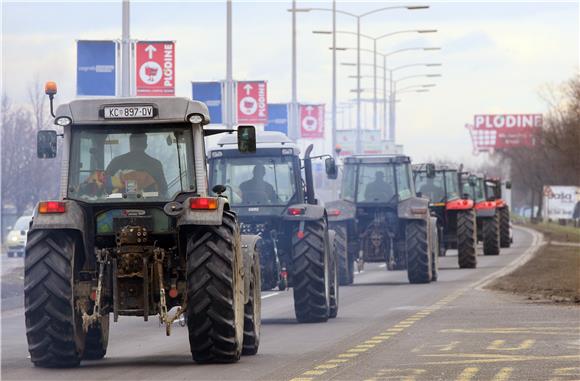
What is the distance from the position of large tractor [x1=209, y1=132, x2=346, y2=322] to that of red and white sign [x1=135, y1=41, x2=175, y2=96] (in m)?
13.8

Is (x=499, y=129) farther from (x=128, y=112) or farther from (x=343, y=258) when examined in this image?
(x=128, y=112)

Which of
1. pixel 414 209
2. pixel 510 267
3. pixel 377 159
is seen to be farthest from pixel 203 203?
pixel 510 267

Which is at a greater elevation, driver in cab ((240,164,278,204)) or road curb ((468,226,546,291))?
driver in cab ((240,164,278,204))

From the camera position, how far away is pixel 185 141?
1692 centimetres

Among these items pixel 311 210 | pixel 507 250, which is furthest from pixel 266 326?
pixel 507 250

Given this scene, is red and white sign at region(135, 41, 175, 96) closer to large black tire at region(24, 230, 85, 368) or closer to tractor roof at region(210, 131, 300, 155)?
tractor roof at region(210, 131, 300, 155)

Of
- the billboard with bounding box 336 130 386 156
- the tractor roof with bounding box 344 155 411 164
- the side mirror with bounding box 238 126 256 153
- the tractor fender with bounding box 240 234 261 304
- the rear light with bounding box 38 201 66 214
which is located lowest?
the tractor fender with bounding box 240 234 261 304

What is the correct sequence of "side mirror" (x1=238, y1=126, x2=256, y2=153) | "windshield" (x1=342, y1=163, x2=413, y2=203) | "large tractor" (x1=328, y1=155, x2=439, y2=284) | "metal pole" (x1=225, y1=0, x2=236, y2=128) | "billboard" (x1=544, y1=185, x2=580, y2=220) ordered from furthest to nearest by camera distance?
"billboard" (x1=544, y1=185, x2=580, y2=220) < "metal pole" (x1=225, y1=0, x2=236, y2=128) < "windshield" (x1=342, y1=163, x2=413, y2=203) < "large tractor" (x1=328, y1=155, x2=439, y2=284) < "side mirror" (x1=238, y1=126, x2=256, y2=153)

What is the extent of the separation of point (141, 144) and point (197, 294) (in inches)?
72.1

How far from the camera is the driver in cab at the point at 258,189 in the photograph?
24.2 m

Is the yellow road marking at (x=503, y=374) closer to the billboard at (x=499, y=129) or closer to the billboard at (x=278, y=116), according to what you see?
the billboard at (x=278, y=116)

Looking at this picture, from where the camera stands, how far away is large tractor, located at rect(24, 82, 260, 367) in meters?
16.0

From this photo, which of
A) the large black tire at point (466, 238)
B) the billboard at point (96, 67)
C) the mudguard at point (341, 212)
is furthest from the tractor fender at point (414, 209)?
the large black tire at point (466, 238)

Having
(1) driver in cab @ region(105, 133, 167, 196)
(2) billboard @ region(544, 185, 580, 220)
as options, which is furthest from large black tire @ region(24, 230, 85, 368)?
(2) billboard @ region(544, 185, 580, 220)
